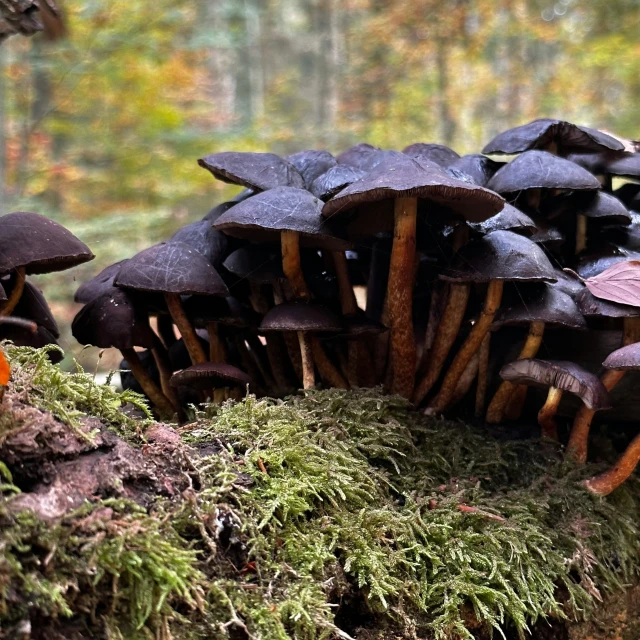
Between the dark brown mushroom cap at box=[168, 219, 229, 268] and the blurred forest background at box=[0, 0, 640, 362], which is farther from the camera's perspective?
the blurred forest background at box=[0, 0, 640, 362]

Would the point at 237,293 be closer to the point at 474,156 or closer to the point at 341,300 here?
the point at 341,300

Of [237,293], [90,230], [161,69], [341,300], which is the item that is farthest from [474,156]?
[161,69]

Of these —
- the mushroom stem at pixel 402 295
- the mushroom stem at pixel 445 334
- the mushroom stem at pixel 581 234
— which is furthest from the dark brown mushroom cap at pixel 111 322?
the mushroom stem at pixel 581 234

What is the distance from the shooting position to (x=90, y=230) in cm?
567

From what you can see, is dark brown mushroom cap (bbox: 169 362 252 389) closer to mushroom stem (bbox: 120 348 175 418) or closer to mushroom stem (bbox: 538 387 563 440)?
mushroom stem (bbox: 120 348 175 418)

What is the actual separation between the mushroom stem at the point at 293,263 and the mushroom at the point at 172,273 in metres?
0.28

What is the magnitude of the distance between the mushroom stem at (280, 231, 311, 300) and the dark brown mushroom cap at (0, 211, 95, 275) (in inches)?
30.3

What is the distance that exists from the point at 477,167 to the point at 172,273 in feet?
4.66

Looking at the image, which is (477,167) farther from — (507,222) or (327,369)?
(327,369)

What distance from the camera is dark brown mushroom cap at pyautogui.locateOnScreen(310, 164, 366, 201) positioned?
227 cm

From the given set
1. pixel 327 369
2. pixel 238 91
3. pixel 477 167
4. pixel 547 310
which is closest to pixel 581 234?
pixel 477 167

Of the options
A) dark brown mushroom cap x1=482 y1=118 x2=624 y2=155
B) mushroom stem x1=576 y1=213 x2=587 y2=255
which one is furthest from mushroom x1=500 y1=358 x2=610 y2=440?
dark brown mushroom cap x1=482 y1=118 x2=624 y2=155

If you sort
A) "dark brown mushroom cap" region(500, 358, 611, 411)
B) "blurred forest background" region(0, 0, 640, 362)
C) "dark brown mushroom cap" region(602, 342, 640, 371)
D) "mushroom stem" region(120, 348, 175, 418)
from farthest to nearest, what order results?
"blurred forest background" region(0, 0, 640, 362) → "mushroom stem" region(120, 348, 175, 418) → "dark brown mushroom cap" region(500, 358, 611, 411) → "dark brown mushroom cap" region(602, 342, 640, 371)

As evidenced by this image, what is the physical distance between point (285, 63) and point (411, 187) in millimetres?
21357
